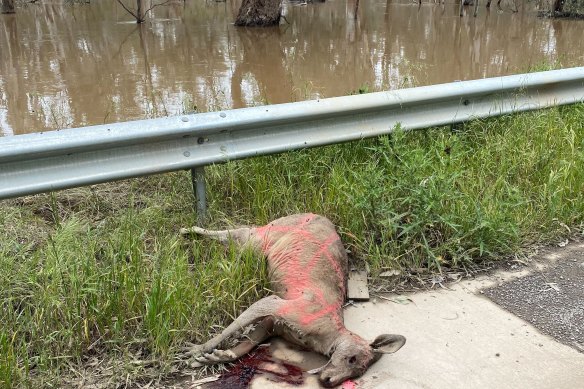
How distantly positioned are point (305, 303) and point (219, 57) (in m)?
9.02

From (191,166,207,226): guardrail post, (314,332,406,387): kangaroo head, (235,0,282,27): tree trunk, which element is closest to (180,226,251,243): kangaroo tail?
(191,166,207,226): guardrail post

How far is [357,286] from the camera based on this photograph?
330cm

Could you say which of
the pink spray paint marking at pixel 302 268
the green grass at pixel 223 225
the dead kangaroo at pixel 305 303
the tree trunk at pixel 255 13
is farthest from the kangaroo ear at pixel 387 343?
the tree trunk at pixel 255 13

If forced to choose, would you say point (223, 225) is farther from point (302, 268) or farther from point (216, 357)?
point (216, 357)

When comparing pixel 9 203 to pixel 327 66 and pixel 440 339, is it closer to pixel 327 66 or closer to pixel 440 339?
pixel 440 339

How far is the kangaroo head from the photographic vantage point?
2.57 m

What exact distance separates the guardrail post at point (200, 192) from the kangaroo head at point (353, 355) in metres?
1.39

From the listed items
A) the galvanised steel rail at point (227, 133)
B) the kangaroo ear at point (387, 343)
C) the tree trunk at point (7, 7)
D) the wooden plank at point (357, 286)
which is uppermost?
the tree trunk at point (7, 7)

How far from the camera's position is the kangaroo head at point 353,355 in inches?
101

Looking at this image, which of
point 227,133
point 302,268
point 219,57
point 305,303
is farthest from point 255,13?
point 305,303

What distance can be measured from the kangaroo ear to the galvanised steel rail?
1.56 meters

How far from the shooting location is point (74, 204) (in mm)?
3961

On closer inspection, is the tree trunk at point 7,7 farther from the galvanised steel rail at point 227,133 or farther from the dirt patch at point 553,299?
the dirt patch at point 553,299

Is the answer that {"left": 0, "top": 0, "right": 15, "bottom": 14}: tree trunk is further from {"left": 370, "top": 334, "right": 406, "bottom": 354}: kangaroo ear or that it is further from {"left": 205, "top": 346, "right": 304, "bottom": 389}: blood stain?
{"left": 370, "top": 334, "right": 406, "bottom": 354}: kangaroo ear
